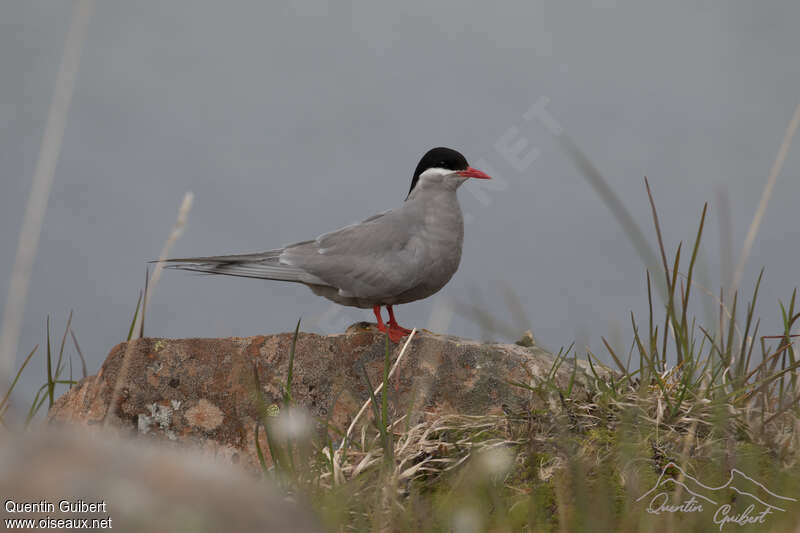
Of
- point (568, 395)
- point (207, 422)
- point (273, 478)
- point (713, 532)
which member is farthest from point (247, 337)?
point (713, 532)

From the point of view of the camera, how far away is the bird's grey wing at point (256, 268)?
5.54 metres

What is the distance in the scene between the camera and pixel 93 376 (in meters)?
5.24

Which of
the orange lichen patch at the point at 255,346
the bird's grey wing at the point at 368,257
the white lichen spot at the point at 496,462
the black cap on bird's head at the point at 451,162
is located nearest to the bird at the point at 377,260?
the bird's grey wing at the point at 368,257

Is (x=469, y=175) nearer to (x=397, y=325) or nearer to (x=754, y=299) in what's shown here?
(x=397, y=325)

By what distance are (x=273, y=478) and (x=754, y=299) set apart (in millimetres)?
3080

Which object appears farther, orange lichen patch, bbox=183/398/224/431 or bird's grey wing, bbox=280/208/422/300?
bird's grey wing, bbox=280/208/422/300

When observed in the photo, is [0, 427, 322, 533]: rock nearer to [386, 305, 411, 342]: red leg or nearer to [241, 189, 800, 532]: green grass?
[241, 189, 800, 532]: green grass

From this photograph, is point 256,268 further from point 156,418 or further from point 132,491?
point 132,491

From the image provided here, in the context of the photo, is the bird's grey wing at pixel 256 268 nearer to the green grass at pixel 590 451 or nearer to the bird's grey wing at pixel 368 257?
the bird's grey wing at pixel 368 257

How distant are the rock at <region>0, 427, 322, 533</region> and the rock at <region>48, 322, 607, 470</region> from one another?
2.93 metres

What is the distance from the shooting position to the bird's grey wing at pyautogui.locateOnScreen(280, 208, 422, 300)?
5.45 meters

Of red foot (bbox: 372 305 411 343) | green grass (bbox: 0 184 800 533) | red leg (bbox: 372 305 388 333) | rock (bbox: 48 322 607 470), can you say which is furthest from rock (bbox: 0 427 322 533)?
red leg (bbox: 372 305 388 333)

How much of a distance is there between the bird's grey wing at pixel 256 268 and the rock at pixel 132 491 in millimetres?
3778

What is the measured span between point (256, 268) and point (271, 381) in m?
1.09
